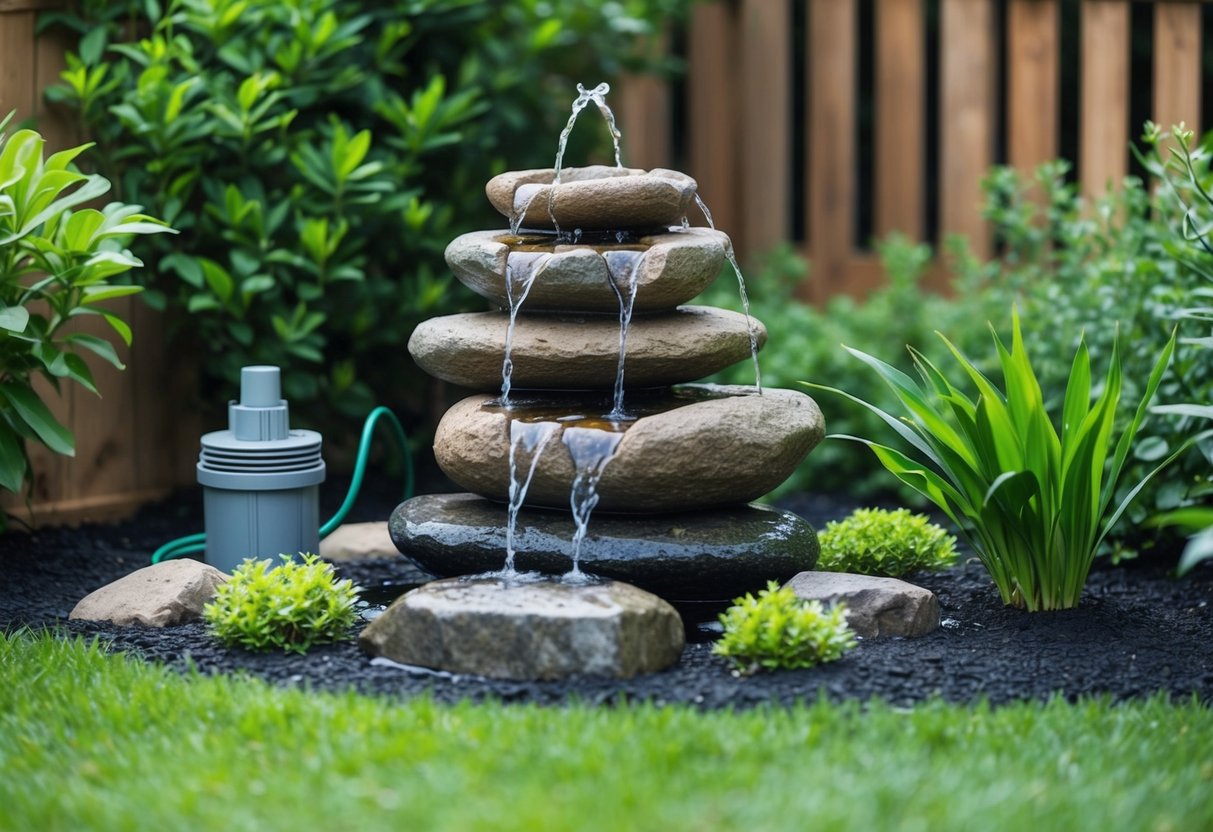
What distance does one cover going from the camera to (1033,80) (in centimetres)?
737

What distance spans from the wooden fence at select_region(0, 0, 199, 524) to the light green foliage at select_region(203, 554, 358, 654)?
187cm

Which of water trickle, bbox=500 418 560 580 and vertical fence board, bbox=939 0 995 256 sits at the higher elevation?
vertical fence board, bbox=939 0 995 256

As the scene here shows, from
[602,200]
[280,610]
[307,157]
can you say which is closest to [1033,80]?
[307,157]

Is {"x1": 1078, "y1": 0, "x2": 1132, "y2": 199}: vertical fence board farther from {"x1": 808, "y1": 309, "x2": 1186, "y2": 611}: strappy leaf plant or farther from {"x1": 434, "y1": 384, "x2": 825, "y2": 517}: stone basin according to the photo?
{"x1": 434, "y1": 384, "x2": 825, "y2": 517}: stone basin

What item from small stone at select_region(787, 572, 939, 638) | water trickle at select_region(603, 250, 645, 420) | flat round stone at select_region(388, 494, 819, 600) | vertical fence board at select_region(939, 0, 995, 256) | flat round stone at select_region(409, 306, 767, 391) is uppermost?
vertical fence board at select_region(939, 0, 995, 256)

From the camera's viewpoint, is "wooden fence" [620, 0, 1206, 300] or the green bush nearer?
the green bush

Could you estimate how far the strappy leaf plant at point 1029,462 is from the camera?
157 inches

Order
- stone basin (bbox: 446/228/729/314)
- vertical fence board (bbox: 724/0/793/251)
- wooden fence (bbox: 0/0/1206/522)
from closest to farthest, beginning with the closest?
stone basin (bbox: 446/228/729/314) → wooden fence (bbox: 0/0/1206/522) → vertical fence board (bbox: 724/0/793/251)

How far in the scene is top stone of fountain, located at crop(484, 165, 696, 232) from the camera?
426 cm

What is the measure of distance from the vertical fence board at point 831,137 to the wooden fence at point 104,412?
3.76 metres

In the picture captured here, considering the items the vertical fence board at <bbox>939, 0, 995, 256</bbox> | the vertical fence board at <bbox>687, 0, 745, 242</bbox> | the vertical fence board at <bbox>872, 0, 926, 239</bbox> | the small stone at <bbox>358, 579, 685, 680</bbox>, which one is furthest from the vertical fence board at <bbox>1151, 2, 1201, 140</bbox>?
the small stone at <bbox>358, 579, 685, 680</bbox>

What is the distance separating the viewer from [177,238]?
5801 millimetres

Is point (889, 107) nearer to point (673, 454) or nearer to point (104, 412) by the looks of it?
point (673, 454)

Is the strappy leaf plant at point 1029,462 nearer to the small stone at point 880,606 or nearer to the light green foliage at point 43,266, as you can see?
the small stone at point 880,606
